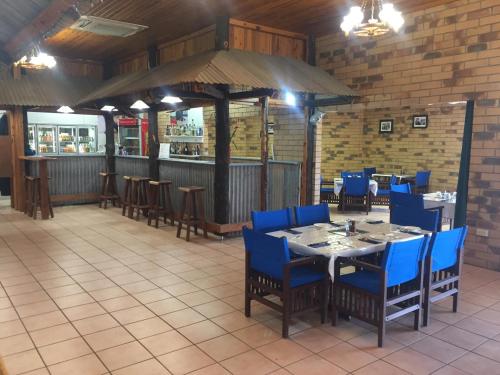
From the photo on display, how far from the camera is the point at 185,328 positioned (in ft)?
12.1

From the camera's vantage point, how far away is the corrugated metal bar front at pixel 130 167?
9.26m

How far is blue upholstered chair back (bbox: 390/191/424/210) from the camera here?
5.87 metres

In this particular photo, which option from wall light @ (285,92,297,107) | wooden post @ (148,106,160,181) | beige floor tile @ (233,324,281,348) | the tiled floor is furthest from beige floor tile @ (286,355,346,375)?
wooden post @ (148,106,160,181)

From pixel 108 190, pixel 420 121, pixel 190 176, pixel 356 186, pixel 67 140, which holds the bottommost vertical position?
pixel 108 190

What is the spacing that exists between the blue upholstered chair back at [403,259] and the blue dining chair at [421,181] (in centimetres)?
707

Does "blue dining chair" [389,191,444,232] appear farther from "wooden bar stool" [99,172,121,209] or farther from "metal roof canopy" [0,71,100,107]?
"metal roof canopy" [0,71,100,107]

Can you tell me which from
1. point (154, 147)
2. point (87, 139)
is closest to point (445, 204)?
point (154, 147)

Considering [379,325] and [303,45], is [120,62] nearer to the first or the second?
[303,45]

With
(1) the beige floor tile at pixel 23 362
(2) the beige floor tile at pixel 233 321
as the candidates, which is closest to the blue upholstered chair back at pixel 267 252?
(2) the beige floor tile at pixel 233 321

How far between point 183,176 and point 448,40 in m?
4.78

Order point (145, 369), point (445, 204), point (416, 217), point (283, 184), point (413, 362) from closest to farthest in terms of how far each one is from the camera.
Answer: point (145, 369)
point (413, 362)
point (416, 217)
point (445, 204)
point (283, 184)

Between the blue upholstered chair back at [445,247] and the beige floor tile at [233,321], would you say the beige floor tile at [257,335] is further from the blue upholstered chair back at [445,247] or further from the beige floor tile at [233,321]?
the blue upholstered chair back at [445,247]

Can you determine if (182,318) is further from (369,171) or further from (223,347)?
(369,171)

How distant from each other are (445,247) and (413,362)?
1.15 meters
